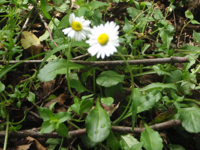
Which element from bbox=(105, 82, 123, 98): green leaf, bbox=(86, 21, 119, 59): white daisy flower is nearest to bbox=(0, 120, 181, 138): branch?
bbox=(105, 82, 123, 98): green leaf

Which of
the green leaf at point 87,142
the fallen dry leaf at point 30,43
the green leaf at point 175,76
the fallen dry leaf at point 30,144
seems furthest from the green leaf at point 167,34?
the fallen dry leaf at point 30,144

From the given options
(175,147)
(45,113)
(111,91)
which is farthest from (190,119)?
(45,113)

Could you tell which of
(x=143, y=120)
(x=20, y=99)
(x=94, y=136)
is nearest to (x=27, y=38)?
(x=20, y=99)

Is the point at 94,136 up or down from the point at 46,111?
down

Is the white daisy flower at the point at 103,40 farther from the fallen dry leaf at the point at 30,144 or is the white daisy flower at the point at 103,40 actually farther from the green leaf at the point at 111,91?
the fallen dry leaf at the point at 30,144

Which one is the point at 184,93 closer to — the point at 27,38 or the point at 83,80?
the point at 83,80

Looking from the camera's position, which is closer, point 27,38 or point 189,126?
point 189,126

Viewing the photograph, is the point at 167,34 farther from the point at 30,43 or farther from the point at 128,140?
the point at 30,43
